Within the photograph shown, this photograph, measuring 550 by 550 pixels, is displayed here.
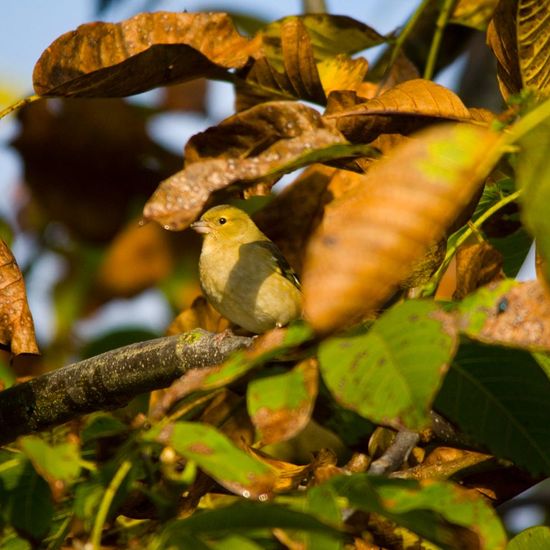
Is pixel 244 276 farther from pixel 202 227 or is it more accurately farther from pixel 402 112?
pixel 402 112

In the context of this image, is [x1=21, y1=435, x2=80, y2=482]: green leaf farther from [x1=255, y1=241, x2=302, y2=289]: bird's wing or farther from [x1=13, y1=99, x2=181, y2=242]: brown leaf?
[x1=13, y1=99, x2=181, y2=242]: brown leaf

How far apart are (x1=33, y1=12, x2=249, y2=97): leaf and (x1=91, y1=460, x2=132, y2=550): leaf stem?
0.91 m

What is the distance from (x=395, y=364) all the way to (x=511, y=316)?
15 cm

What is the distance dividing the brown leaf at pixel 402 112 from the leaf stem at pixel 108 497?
0.58m

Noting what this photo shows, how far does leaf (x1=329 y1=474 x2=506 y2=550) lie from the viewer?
115 centimetres

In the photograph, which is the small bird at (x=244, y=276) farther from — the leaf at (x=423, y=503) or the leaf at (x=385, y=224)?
the leaf at (x=385, y=224)

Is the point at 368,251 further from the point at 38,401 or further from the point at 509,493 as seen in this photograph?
the point at 38,401

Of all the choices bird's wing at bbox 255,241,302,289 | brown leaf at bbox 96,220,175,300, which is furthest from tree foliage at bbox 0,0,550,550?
brown leaf at bbox 96,220,175,300

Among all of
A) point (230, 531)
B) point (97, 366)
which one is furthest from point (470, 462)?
point (230, 531)

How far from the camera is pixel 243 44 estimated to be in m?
2.08

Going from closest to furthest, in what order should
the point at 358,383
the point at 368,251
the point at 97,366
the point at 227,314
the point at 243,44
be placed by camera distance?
the point at 368,251 < the point at 358,383 < the point at 97,366 < the point at 243,44 < the point at 227,314

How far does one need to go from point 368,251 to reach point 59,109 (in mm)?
3138

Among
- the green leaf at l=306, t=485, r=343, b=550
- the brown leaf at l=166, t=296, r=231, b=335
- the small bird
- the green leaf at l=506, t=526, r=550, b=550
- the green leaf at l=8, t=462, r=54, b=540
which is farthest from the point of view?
the small bird

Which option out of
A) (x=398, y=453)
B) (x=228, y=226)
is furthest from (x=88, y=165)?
(x=398, y=453)
